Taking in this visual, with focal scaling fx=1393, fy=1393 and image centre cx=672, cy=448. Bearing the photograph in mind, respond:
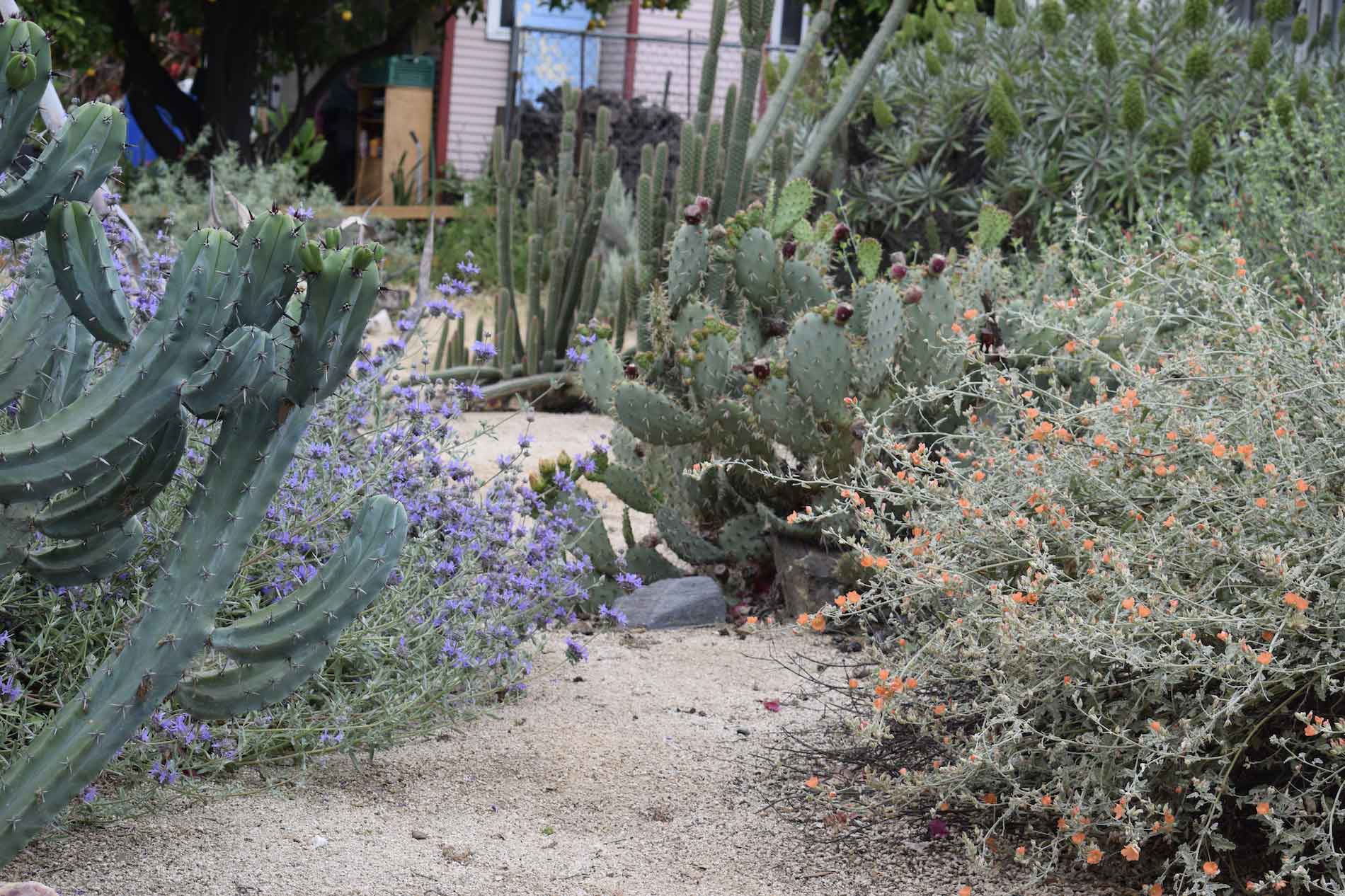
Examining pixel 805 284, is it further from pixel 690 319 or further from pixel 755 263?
pixel 690 319

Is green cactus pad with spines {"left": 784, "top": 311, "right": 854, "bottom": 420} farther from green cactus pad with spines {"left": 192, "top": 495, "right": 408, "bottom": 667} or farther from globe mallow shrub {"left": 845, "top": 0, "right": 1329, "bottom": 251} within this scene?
globe mallow shrub {"left": 845, "top": 0, "right": 1329, "bottom": 251}

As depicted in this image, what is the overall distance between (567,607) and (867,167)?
6594mm

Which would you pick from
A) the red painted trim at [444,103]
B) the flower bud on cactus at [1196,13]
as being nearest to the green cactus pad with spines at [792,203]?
the flower bud on cactus at [1196,13]

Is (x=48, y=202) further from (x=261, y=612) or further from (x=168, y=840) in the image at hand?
(x=168, y=840)

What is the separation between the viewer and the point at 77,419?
2299mm

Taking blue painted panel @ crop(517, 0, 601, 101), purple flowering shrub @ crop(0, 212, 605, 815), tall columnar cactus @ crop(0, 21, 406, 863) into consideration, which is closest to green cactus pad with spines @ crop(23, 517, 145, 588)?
tall columnar cactus @ crop(0, 21, 406, 863)

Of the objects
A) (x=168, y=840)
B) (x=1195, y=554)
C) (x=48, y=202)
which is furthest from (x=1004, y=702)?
(x=48, y=202)

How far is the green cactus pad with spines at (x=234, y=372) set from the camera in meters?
2.26

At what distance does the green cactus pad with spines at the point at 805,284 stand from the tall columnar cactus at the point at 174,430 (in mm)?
2747

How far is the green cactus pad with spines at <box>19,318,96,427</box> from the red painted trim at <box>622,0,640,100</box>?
47.0 feet

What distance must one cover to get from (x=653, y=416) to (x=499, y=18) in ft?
46.8

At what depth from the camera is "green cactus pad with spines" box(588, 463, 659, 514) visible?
15.8ft

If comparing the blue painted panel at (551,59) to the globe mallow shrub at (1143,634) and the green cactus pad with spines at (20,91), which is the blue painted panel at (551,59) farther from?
the green cactus pad with spines at (20,91)

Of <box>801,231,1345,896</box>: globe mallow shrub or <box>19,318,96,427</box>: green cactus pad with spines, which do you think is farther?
<box>19,318,96,427</box>: green cactus pad with spines
